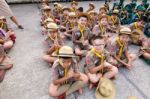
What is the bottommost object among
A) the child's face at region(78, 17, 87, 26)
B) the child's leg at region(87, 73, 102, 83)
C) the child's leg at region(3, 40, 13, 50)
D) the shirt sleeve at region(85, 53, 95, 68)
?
the child's leg at region(87, 73, 102, 83)

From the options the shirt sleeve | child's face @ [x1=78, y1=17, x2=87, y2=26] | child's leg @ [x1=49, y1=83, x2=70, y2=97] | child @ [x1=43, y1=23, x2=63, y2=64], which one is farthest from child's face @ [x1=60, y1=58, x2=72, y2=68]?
child's face @ [x1=78, y1=17, x2=87, y2=26]

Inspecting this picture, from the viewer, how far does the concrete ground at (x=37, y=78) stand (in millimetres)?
2887

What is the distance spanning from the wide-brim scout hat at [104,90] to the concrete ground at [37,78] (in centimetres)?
9

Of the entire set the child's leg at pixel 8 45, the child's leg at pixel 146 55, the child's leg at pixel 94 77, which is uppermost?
the child's leg at pixel 8 45

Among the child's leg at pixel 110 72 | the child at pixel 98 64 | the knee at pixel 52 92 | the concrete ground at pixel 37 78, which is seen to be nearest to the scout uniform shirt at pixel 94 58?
the child at pixel 98 64

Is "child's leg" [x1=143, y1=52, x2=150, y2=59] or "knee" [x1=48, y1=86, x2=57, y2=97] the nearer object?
"knee" [x1=48, y1=86, x2=57, y2=97]

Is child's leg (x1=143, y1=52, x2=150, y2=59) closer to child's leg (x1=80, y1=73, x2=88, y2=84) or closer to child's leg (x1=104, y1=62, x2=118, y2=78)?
child's leg (x1=104, y1=62, x2=118, y2=78)

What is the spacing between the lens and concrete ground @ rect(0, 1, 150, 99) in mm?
2887

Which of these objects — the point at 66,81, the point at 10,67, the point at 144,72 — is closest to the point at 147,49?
the point at 144,72

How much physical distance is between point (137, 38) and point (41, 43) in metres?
2.19

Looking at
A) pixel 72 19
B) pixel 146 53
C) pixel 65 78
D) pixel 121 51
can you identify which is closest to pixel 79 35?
pixel 72 19

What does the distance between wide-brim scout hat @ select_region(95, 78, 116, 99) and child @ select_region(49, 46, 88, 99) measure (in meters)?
0.26

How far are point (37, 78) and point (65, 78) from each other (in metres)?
0.76

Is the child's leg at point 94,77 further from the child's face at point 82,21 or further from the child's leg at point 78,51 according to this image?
the child's face at point 82,21
